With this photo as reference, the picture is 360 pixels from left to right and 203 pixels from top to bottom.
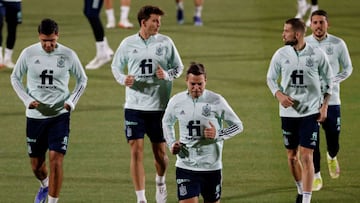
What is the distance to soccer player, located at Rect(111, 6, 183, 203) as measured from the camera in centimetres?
1294

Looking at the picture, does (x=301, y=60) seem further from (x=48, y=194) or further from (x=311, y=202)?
(x=48, y=194)

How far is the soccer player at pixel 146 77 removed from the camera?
42.4ft

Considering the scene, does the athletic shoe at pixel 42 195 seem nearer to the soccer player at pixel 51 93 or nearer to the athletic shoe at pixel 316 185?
the soccer player at pixel 51 93

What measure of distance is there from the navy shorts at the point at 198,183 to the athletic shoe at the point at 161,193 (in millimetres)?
1862

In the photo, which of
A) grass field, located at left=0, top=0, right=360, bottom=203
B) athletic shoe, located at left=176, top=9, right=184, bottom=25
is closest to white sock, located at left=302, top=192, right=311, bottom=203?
grass field, located at left=0, top=0, right=360, bottom=203

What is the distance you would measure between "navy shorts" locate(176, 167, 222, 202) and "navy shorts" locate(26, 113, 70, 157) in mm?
1796

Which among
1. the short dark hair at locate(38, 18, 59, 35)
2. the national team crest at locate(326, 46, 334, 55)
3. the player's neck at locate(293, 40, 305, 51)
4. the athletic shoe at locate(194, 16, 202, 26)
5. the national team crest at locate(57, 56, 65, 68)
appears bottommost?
the athletic shoe at locate(194, 16, 202, 26)

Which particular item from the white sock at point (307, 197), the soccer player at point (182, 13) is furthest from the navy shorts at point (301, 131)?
the soccer player at point (182, 13)

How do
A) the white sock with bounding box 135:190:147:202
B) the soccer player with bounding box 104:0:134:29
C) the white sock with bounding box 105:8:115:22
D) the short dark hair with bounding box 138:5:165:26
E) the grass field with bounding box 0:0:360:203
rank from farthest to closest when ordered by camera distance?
the white sock with bounding box 105:8:115:22 < the soccer player with bounding box 104:0:134:29 < the grass field with bounding box 0:0:360:203 < the short dark hair with bounding box 138:5:165:26 < the white sock with bounding box 135:190:147:202

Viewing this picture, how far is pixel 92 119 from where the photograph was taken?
17.7m

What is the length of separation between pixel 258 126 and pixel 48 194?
17.5 ft

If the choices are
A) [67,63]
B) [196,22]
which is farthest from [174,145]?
[196,22]

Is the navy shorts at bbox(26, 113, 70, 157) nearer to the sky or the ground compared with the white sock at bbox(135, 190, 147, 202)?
nearer to the sky

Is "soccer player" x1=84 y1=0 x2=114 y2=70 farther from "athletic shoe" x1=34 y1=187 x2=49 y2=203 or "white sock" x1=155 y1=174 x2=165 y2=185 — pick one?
"athletic shoe" x1=34 y1=187 x2=49 y2=203
